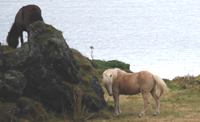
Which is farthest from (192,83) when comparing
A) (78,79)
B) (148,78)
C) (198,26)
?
(198,26)

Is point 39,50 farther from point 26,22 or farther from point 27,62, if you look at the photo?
point 26,22

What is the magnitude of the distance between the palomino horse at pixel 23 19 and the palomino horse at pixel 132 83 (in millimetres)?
2983

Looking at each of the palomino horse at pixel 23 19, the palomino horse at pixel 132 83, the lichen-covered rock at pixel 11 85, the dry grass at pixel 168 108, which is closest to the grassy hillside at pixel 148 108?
the dry grass at pixel 168 108

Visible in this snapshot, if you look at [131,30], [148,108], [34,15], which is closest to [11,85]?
[34,15]

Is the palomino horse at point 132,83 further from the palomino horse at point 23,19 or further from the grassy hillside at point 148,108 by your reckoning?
the palomino horse at point 23,19

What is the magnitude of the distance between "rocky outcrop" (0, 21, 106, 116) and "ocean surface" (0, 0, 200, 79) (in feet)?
68.1

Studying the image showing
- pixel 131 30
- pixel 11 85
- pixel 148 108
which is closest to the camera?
pixel 11 85

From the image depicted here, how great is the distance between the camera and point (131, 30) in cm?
7031

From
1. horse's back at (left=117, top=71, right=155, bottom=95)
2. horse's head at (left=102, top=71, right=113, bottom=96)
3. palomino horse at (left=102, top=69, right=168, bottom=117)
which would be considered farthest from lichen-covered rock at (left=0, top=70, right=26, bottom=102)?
horse's back at (left=117, top=71, right=155, bottom=95)

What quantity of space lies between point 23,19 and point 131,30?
59905 millimetres

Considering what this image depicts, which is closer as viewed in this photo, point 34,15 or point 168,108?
point 34,15

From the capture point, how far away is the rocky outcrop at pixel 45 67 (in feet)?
30.7

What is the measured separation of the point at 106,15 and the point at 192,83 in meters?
75.6

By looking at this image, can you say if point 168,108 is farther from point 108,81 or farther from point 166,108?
point 108,81
